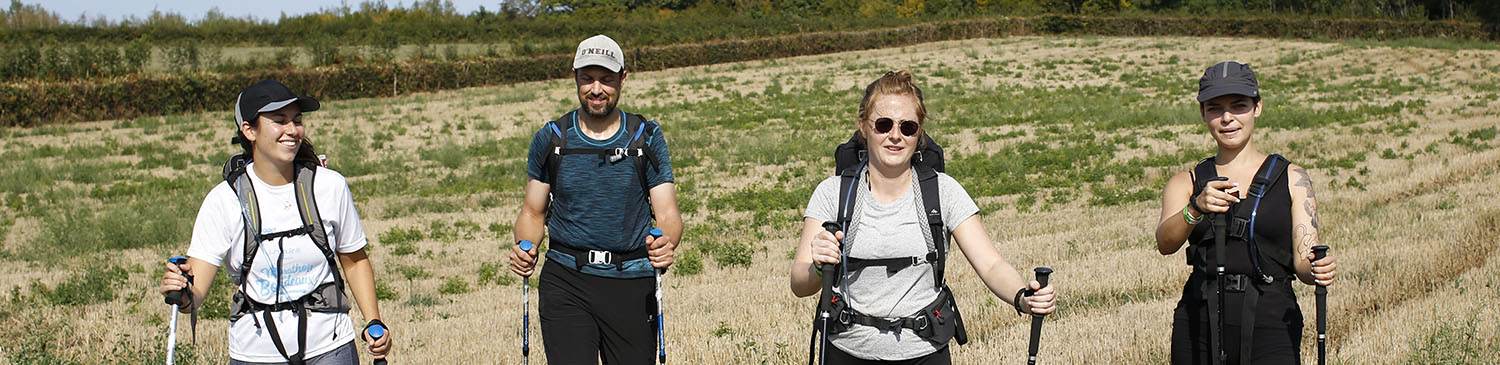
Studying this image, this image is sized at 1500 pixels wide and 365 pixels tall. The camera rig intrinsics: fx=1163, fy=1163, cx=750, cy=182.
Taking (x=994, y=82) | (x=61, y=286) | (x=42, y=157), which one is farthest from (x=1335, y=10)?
(x=61, y=286)

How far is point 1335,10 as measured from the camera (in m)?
74.4

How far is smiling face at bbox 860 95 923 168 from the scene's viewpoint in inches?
160

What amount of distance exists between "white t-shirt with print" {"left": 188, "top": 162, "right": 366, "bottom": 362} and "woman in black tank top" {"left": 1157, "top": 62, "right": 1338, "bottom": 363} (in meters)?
3.36

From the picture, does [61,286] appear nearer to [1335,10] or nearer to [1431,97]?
[1431,97]

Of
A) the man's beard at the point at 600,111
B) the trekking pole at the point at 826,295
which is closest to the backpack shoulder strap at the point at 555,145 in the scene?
the man's beard at the point at 600,111

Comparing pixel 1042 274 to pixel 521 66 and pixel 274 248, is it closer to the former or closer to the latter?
pixel 274 248

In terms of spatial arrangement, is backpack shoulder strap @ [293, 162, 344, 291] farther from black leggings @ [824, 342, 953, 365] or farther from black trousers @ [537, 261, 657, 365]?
black leggings @ [824, 342, 953, 365]

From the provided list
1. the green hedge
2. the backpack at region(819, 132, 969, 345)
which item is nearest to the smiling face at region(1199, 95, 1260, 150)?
the backpack at region(819, 132, 969, 345)

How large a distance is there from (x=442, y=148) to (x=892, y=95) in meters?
21.1

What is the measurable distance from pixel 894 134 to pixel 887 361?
82 cm

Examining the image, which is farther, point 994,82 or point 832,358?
point 994,82

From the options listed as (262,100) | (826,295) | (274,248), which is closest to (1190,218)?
(826,295)

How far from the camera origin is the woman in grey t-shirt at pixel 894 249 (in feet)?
13.4

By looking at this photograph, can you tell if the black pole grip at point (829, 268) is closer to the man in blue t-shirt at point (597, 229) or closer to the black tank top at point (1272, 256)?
the man in blue t-shirt at point (597, 229)
